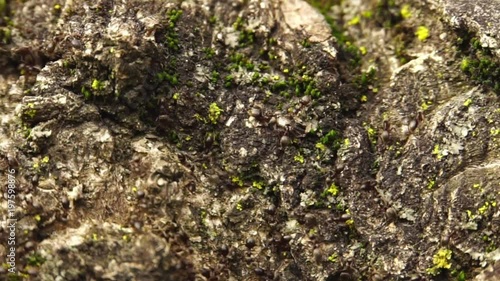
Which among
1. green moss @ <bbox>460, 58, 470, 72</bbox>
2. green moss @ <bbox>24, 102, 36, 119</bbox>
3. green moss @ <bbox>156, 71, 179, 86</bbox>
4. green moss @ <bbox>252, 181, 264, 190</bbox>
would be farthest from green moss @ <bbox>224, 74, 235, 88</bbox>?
green moss @ <bbox>460, 58, 470, 72</bbox>

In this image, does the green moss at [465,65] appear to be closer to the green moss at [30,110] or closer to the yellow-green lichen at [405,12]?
the yellow-green lichen at [405,12]

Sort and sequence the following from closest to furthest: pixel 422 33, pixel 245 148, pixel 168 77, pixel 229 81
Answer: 1. pixel 245 148
2. pixel 168 77
3. pixel 229 81
4. pixel 422 33

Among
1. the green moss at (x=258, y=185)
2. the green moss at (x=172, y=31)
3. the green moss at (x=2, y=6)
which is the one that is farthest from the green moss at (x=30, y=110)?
the green moss at (x=258, y=185)

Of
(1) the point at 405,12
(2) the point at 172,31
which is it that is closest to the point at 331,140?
(1) the point at 405,12

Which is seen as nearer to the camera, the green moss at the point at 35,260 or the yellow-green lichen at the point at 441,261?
the yellow-green lichen at the point at 441,261

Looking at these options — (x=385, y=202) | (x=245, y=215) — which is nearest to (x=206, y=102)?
(x=245, y=215)

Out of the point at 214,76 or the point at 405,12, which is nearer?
the point at 214,76

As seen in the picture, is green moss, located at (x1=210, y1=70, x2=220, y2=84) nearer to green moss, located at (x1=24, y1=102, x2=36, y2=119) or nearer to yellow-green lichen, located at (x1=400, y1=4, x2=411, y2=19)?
green moss, located at (x1=24, y1=102, x2=36, y2=119)

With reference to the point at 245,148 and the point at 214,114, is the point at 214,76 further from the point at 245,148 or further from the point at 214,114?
the point at 245,148

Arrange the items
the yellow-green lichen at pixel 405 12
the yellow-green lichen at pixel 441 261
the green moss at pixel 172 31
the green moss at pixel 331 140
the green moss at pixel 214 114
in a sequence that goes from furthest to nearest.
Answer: the yellow-green lichen at pixel 405 12 → the green moss at pixel 172 31 → the green moss at pixel 214 114 → the green moss at pixel 331 140 → the yellow-green lichen at pixel 441 261

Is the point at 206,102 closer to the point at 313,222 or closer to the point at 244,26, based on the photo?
the point at 244,26

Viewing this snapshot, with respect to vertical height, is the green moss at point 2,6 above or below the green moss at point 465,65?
below

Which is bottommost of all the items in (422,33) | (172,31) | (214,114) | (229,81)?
(214,114)
